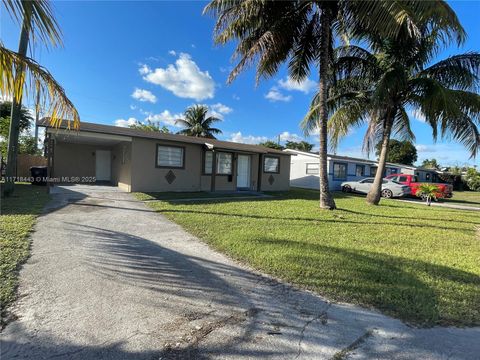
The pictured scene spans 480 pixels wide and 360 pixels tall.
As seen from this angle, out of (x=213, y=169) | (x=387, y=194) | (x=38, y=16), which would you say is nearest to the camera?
(x=38, y=16)

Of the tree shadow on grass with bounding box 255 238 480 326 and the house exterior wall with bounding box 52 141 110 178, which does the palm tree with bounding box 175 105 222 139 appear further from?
the tree shadow on grass with bounding box 255 238 480 326

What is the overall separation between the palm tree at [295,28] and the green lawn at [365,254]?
3.37 m

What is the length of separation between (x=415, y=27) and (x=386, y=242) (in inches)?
217

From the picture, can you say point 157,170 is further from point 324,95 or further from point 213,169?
point 324,95

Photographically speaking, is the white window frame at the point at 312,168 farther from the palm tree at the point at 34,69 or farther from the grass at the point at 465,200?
the palm tree at the point at 34,69

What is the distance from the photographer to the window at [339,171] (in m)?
24.0

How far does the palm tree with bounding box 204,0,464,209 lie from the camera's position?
28.7ft

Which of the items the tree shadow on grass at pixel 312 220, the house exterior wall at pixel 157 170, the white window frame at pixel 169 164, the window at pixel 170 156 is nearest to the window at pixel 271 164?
the house exterior wall at pixel 157 170

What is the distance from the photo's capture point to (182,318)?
300 cm

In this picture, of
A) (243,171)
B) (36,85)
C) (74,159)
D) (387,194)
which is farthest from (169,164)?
(387,194)

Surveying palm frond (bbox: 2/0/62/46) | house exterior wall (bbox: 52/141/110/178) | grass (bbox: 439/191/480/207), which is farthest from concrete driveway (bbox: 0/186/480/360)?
grass (bbox: 439/191/480/207)

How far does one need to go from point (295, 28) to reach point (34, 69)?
30.2 feet

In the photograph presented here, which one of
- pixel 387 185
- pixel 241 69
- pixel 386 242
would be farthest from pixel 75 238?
pixel 387 185

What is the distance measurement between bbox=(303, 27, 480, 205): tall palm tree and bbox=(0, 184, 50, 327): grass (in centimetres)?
1076
